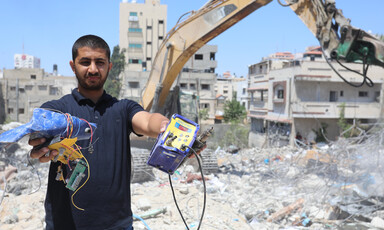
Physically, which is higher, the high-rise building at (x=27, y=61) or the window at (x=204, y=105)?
the high-rise building at (x=27, y=61)

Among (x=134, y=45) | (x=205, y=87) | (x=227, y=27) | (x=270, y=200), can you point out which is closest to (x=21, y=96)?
(x=205, y=87)

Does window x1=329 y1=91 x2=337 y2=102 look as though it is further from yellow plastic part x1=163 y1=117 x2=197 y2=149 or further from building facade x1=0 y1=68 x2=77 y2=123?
yellow plastic part x1=163 y1=117 x2=197 y2=149

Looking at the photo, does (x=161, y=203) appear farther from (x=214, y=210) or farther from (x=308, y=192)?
(x=308, y=192)

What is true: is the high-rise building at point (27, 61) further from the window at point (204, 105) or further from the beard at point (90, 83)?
the beard at point (90, 83)

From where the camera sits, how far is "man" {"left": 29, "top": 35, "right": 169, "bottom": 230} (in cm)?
175

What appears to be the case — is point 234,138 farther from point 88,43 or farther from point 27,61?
point 27,61

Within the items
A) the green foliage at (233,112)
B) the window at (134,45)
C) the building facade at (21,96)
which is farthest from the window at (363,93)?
the window at (134,45)

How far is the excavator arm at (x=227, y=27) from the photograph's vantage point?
18.0 ft

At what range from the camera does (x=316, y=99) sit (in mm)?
19609

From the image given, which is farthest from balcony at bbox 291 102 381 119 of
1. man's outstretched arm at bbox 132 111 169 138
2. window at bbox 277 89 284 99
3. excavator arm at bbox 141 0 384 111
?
man's outstretched arm at bbox 132 111 169 138

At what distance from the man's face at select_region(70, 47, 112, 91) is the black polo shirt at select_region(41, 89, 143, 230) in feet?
0.29

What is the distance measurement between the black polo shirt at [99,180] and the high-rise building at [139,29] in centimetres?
3831

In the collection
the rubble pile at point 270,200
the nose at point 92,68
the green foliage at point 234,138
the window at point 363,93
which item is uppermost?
the window at point 363,93

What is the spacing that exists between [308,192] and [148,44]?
3670 centimetres
